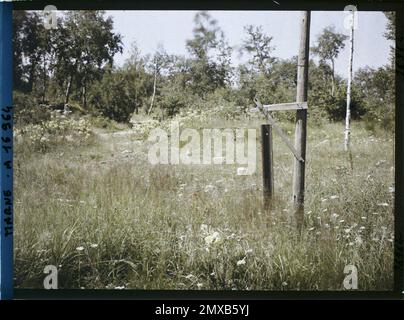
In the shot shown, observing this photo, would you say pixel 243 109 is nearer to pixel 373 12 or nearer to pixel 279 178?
pixel 279 178

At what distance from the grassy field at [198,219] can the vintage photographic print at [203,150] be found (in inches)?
0.5

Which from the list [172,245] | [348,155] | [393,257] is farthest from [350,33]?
[172,245]

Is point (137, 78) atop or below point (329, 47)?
below

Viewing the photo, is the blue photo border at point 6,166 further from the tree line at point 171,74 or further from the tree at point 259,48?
the tree at point 259,48

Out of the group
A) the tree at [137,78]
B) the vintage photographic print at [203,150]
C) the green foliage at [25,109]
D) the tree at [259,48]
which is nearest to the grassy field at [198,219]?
the vintage photographic print at [203,150]

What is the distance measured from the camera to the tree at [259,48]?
13.2 feet

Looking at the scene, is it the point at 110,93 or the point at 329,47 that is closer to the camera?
the point at 329,47

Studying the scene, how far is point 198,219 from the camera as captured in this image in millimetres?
4094

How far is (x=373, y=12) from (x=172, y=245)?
2670 mm

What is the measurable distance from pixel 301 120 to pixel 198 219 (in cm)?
126

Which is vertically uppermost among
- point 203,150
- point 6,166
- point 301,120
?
point 301,120

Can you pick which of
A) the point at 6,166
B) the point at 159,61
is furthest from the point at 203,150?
the point at 6,166

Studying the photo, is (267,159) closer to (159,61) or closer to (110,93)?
(159,61)

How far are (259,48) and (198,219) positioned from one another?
160cm
